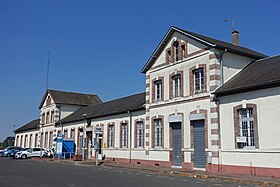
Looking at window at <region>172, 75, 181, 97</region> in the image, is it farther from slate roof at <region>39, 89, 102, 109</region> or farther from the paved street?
slate roof at <region>39, 89, 102, 109</region>

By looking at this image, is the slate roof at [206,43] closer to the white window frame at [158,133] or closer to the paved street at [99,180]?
the white window frame at [158,133]

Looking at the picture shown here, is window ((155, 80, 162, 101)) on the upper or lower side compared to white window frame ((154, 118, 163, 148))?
upper

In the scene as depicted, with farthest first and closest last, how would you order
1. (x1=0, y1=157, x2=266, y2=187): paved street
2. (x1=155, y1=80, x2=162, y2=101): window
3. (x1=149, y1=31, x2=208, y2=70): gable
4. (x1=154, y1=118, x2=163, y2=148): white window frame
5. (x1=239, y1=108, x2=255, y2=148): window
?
1. (x1=155, y1=80, x2=162, y2=101): window
2. (x1=154, y1=118, x2=163, y2=148): white window frame
3. (x1=149, y1=31, x2=208, y2=70): gable
4. (x1=239, y1=108, x2=255, y2=148): window
5. (x1=0, y1=157, x2=266, y2=187): paved street

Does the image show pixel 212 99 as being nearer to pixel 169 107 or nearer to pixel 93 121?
pixel 169 107

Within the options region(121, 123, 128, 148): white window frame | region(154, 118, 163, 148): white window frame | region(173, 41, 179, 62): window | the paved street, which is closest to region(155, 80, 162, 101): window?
region(154, 118, 163, 148): white window frame

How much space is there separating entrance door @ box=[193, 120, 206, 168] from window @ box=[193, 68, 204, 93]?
6.59ft

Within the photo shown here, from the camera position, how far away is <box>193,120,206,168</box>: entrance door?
18625 millimetres

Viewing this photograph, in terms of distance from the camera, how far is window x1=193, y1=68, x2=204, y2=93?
763 inches

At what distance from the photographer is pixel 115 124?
94.1ft

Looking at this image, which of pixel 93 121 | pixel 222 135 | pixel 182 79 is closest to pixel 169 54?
pixel 182 79

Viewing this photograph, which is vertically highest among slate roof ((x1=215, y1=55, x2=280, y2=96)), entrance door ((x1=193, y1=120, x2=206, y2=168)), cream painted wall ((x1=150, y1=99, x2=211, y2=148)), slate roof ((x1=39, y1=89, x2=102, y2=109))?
slate roof ((x1=39, y1=89, x2=102, y2=109))

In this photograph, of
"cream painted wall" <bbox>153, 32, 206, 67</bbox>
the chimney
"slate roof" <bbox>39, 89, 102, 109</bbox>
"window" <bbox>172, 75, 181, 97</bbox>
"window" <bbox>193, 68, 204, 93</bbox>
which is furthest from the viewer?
"slate roof" <bbox>39, 89, 102, 109</bbox>

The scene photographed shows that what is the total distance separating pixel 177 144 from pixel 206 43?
22.0 ft

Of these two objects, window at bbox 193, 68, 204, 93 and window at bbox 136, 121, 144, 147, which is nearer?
window at bbox 193, 68, 204, 93
